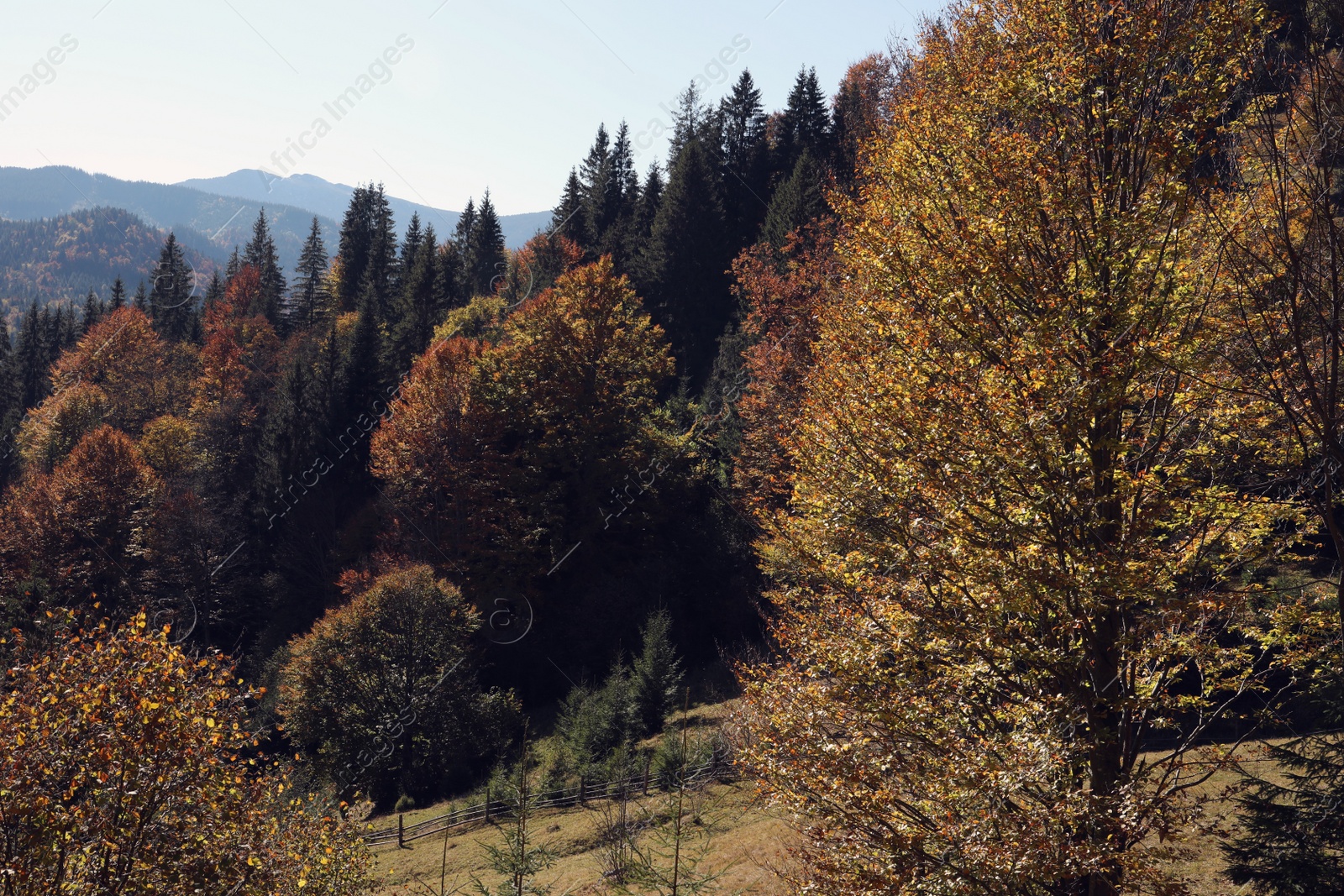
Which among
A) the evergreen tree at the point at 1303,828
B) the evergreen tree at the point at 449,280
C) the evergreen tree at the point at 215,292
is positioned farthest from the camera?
the evergreen tree at the point at 215,292

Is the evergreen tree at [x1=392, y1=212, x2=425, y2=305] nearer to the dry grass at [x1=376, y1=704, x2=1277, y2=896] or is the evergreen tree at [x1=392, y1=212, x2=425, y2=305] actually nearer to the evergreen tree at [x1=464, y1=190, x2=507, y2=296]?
the evergreen tree at [x1=464, y1=190, x2=507, y2=296]

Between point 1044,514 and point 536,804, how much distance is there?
20.0m

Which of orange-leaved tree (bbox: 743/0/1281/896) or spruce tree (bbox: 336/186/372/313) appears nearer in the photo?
orange-leaved tree (bbox: 743/0/1281/896)

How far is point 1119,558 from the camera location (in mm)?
7387

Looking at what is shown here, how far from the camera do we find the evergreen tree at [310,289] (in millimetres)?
76062

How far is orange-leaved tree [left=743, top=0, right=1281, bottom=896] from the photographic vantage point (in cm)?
727

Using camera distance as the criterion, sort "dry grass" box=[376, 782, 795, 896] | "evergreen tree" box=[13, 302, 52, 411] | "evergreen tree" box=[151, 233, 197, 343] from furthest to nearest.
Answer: "evergreen tree" box=[151, 233, 197, 343], "evergreen tree" box=[13, 302, 52, 411], "dry grass" box=[376, 782, 795, 896]

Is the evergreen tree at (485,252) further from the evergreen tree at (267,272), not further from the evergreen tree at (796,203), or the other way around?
the evergreen tree at (796,203)

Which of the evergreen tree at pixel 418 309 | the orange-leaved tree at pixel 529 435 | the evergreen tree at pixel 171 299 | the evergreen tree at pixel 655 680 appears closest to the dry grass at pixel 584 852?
the evergreen tree at pixel 655 680

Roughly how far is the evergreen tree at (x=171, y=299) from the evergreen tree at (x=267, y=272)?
23.7 ft

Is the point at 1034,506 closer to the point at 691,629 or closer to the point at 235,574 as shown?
the point at 691,629

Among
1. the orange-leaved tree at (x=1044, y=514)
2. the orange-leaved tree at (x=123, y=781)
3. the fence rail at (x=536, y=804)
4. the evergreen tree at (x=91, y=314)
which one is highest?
the evergreen tree at (x=91, y=314)

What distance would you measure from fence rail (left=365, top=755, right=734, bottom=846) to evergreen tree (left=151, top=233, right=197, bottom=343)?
223ft

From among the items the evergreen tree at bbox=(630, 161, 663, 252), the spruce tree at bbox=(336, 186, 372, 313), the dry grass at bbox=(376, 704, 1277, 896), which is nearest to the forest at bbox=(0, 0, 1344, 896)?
the dry grass at bbox=(376, 704, 1277, 896)
